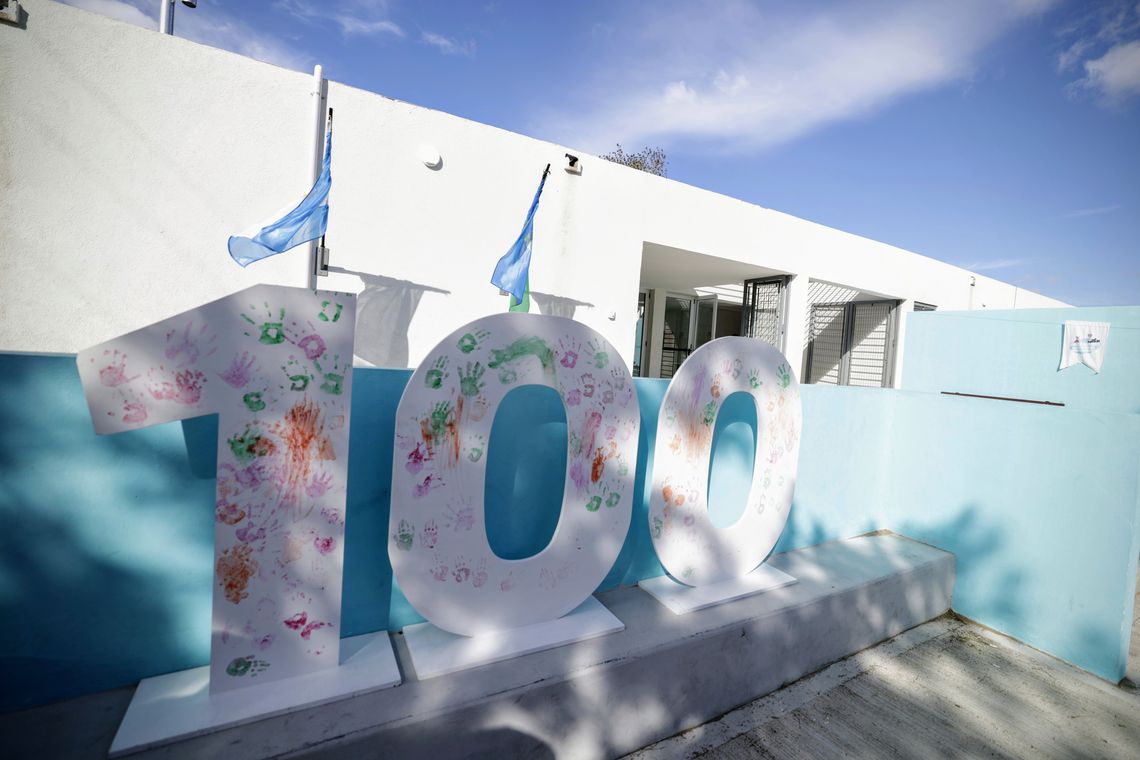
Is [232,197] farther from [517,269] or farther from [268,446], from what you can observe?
[268,446]

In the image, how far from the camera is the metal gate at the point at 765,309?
884cm

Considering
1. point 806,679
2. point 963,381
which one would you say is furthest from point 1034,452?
point 806,679

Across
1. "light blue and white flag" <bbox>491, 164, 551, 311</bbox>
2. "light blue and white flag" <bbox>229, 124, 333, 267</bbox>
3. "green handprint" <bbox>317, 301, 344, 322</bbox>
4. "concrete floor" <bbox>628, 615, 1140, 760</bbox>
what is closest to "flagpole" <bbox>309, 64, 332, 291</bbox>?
"light blue and white flag" <bbox>229, 124, 333, 267</bbox>

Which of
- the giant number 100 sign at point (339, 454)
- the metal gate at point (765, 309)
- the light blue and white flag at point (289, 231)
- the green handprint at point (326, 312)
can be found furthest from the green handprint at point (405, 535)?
the metal gate at point (765, 309)

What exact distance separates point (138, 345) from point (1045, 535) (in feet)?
15.9

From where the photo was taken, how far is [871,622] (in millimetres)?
3078

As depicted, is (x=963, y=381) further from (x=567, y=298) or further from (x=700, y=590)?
(x=567, y=298)

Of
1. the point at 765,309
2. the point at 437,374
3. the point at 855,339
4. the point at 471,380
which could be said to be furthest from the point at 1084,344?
the point at 855,339

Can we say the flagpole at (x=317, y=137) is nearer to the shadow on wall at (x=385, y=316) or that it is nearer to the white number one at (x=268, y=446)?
the shadow on wall at (x=385, y=316)

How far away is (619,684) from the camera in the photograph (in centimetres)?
205

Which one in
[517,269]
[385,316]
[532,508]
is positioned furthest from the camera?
[517,269]

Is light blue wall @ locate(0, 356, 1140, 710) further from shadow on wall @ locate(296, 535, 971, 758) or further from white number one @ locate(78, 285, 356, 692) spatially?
shadow on wall @ locate(296, 535, 971, 758)

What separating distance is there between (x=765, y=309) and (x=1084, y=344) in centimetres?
554

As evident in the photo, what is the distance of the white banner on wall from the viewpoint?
150 inches
